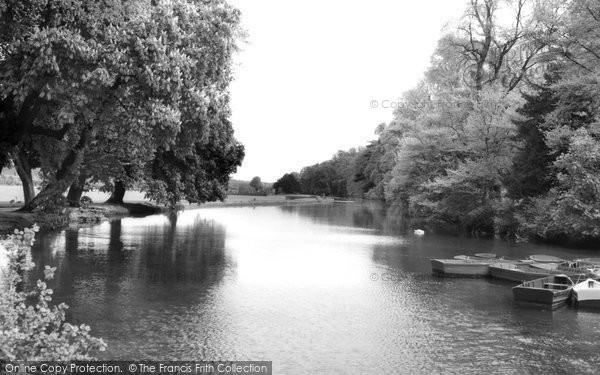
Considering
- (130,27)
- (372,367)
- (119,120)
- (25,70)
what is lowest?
(372,367)

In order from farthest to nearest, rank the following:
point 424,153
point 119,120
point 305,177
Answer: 1. point 305,177
2. point 424,153
3. point 119,120

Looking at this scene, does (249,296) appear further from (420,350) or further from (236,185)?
(236,185)

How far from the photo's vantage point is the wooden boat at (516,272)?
2239 cm

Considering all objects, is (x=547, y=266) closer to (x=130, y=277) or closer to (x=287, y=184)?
(x=130, y=277)

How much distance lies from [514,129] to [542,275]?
24.1 m

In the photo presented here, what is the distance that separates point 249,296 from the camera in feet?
60.1

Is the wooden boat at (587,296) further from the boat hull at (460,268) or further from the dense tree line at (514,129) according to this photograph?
the dense tree line at (514,129)

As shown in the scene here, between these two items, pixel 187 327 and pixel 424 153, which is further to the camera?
pixel 424 153

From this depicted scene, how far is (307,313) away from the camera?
53.9 ft

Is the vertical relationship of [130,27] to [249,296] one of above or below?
above

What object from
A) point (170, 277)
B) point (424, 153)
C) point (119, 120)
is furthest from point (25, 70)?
point (424, 153)

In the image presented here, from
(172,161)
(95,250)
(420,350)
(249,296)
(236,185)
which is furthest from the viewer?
(236,185)

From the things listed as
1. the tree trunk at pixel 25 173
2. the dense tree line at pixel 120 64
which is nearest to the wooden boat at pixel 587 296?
the dense tree line at pixel 120 64

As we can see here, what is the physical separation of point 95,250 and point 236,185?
11267cm
